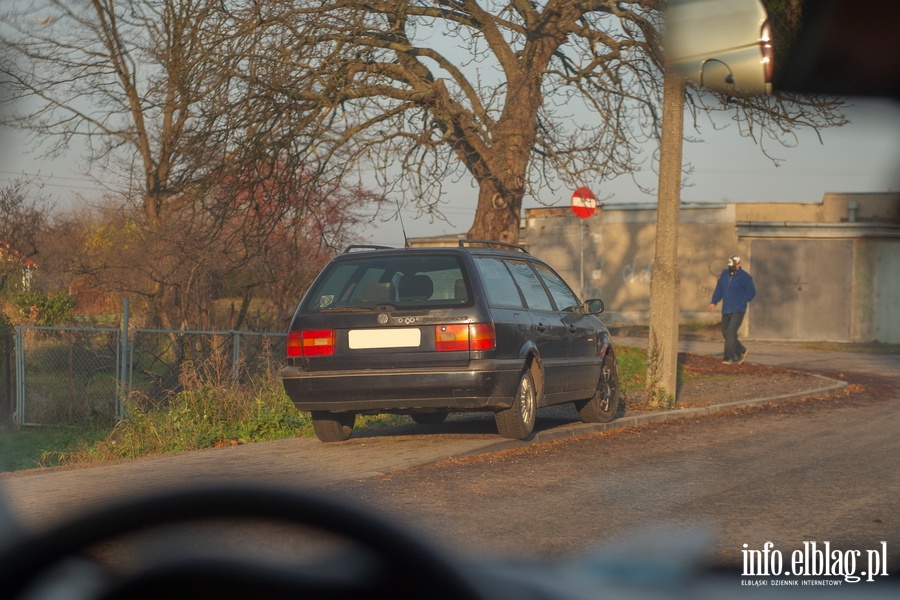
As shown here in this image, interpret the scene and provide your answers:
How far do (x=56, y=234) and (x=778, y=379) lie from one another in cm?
1672

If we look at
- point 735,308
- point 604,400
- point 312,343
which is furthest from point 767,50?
point 735,308

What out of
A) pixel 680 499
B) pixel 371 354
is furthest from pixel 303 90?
pixel 680 499

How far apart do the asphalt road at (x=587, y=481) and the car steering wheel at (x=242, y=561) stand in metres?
2.88

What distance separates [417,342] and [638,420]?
3538 millimetres

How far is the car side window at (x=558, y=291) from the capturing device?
10.9m

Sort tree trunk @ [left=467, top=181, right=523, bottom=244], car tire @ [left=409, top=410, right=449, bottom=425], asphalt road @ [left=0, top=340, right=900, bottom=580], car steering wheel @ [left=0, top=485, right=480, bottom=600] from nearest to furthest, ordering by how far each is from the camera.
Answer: car steering wheel @ [left=0, top=485, right=480, bottom=600] → asphalt road @ [left=0, top=340, right=900, bottom=580] → car tire @ [left=409, top=410, right=449, bottom=425] → tree trunk @ [left=467, top=181, right=523, bottom=244]

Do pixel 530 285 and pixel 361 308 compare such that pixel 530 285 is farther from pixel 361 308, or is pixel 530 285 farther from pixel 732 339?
pixel 732 339

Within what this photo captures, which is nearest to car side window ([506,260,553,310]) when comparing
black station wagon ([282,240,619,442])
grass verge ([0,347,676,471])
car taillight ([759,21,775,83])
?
black station wagon ([282,240,619,442])

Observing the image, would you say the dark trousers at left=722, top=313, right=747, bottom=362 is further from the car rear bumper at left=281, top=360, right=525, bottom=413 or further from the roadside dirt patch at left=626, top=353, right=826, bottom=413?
the car rear bumper at left=281, top=360, right=525, bottom=413

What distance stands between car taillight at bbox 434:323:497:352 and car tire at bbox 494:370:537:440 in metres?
0.55

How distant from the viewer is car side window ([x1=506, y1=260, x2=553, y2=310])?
10094 millimetres

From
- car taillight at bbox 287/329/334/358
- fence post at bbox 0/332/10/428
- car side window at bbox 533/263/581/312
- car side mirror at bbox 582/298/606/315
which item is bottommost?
fence post at bbox 0/332/10/428

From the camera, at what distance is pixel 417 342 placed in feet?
29.2

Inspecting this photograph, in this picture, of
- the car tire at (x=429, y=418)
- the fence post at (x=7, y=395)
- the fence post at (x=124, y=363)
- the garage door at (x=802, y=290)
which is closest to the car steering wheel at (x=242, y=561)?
the car tire at (x=429, y=418)
